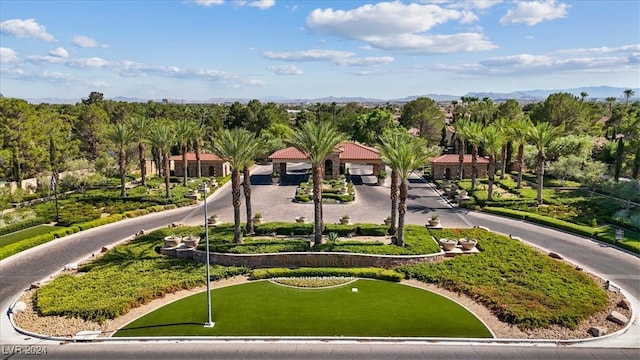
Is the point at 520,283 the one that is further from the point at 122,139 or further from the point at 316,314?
the point at 122,139

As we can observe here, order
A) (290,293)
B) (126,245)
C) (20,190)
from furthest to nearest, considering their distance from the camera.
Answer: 1. (20,190)
2. (126,245)
3. (290,293)

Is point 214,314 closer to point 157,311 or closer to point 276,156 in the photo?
point 157,311

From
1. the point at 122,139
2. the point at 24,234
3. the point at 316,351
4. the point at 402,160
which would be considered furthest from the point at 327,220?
the point at 24,234

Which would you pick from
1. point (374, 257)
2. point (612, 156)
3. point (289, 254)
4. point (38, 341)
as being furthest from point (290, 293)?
point (612, 156)

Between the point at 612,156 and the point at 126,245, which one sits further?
the point at 612,156

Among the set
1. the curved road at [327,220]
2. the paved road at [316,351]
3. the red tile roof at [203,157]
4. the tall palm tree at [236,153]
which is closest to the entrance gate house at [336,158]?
the curved road at [327,220]

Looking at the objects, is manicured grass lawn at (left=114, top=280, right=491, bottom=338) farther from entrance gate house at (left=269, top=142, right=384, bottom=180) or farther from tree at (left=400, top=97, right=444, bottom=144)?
tree at (left=400, top=97, right=444, bottom=144)
